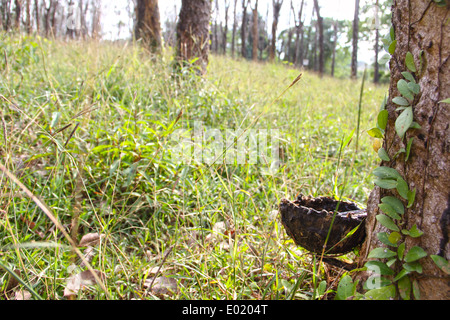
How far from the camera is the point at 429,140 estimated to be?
2.62 feet

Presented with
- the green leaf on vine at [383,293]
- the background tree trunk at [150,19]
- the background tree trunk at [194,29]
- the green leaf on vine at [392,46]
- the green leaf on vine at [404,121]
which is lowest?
the green leaf on vine at [383,293]

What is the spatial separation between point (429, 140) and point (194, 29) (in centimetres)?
341

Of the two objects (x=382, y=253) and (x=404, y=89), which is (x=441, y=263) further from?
(x=404, y=89)

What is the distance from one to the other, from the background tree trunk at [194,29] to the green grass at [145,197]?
2.10 feet

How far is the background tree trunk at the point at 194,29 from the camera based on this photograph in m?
3.62

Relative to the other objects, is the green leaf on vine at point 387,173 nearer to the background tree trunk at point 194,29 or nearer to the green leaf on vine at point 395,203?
the green leaf on vine at point 395,203

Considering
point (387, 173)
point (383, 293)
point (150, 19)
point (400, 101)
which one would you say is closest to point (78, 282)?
point (383, 293)

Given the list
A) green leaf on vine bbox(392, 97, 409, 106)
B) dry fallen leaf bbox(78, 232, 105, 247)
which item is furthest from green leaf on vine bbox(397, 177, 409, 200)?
dry fallen leaf bbox(78, 232, 105, 247)

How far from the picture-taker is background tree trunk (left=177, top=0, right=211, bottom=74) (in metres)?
3.62

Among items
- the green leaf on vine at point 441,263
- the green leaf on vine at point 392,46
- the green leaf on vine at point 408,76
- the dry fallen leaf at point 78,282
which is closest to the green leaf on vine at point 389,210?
the green leaf on vine at point 441,263

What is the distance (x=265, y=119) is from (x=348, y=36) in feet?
86.2

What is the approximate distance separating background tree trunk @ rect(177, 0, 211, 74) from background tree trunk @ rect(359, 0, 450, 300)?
117 inches
